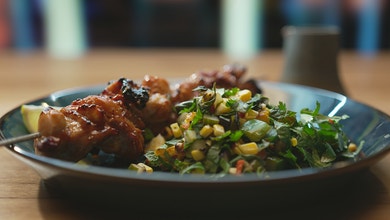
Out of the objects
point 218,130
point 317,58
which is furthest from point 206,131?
point 317,58

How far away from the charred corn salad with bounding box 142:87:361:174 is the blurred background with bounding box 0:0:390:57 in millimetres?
5351

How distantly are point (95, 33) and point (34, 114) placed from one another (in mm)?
5566

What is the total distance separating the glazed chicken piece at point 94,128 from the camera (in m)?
1.44

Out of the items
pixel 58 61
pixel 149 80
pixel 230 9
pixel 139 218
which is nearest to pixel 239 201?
pixel 139 218

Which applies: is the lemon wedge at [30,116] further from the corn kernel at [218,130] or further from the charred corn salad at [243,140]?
the corn kernel at [218,130]

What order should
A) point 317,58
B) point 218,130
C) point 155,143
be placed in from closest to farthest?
1. point 218,130
2. point 155,143
3. point 317,58

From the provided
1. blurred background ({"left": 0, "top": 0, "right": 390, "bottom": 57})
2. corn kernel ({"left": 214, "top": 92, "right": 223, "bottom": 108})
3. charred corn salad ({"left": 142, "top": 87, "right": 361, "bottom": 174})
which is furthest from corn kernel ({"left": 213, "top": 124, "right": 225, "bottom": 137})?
blurred background ({"left": 0, "top": 0, "right": 390, "bottom": 57})

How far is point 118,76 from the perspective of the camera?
352cm

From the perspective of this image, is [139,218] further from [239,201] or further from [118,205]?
[239,201]

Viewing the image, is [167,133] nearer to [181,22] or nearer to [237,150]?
[237,150]

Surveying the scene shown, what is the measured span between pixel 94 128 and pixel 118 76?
2.04 m

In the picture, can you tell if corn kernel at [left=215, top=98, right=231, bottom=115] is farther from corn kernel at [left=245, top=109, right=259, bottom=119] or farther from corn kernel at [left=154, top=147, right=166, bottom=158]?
corn kernel at [left=154, top=147, right=166, bottom=158]

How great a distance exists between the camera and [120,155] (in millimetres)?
1566

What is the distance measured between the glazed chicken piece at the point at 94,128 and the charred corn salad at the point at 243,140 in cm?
9
